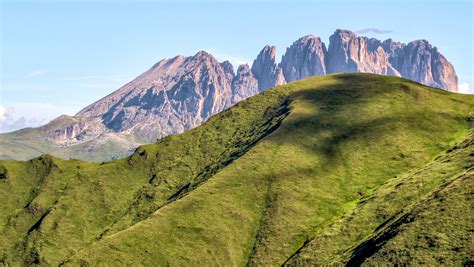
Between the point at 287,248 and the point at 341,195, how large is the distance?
35.3 meters

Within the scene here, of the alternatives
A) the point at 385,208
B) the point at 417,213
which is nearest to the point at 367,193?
the point at 385,208

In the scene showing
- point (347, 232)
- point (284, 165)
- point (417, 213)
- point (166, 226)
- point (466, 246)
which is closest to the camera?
point (466, 246)

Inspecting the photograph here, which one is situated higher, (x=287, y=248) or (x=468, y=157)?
(x=468, y=157)

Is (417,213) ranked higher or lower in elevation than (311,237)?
higher

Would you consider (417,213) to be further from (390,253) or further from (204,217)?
(204,217)

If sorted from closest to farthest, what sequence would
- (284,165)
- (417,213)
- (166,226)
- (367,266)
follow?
(367,266) → (417,213) → (166,226) → (284,165)

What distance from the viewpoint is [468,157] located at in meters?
159

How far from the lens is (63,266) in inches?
6107

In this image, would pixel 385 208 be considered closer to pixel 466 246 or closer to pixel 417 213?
pixel 417 213

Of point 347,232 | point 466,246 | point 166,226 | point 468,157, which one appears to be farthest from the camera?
point 166,226

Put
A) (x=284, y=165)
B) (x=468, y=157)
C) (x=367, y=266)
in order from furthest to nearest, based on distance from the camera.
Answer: (x=284, y=165), (x=468, y=157), (x=367, y=266)

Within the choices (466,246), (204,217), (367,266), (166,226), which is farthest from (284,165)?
(466,246)

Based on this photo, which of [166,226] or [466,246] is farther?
[166,226]

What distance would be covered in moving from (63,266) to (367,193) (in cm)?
10696
